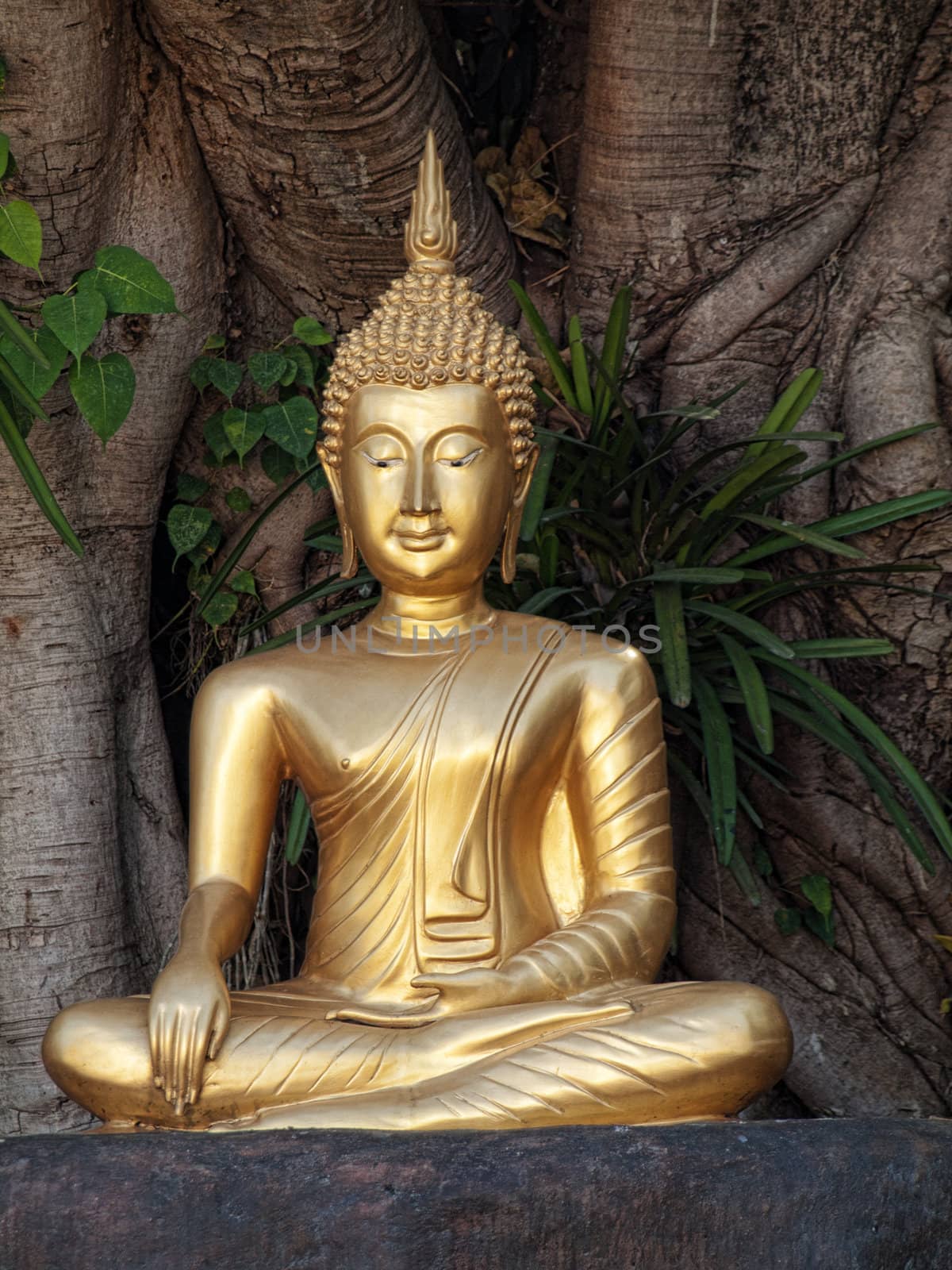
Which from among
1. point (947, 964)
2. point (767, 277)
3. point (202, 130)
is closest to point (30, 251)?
point (202, 130)

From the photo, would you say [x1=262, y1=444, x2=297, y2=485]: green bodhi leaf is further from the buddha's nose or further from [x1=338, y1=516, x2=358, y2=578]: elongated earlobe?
the buddha's nose

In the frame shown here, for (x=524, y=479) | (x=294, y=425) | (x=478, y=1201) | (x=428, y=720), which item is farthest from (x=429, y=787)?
(x=294, y=425)

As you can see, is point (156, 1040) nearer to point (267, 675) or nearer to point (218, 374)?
point (267, 675)

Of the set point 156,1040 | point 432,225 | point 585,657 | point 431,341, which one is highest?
point 432,225

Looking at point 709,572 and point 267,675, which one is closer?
point 267,675

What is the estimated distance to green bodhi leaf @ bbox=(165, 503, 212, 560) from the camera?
426 centimetres

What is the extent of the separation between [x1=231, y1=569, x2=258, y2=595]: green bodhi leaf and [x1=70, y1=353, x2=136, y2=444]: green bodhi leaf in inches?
30.6

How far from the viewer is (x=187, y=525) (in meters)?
4.28

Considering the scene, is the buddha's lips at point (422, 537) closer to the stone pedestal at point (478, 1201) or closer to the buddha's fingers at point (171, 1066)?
the buddha's fingers at point (171, 1066)

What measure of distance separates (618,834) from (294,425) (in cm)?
143

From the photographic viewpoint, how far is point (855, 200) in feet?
13.9

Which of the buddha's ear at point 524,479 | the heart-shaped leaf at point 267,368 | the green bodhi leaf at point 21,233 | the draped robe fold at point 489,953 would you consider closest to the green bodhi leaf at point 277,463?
the heart-shaped leaf at point 267,368

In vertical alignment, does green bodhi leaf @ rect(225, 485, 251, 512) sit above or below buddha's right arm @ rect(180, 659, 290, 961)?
above

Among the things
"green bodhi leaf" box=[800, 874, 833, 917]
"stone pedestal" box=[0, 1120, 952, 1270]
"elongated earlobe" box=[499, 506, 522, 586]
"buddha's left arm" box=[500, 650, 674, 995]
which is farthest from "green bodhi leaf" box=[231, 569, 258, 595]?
"stone pedestal" box=[0, 1120, 952, 1270]
